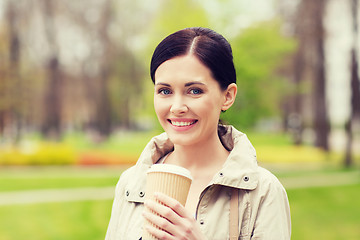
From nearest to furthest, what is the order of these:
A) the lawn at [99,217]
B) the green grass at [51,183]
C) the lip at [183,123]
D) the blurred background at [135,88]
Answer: the lip at [183,123] → the lawn at [99,217] → the blurred background at [135,88] → the green grass at [51,183]

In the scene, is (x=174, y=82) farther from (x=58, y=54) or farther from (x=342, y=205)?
(x=58, y=54)

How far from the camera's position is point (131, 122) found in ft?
183

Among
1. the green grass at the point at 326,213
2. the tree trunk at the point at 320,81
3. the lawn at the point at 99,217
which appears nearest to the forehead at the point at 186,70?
the lawn at the point at 99,217

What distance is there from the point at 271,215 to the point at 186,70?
2.47 ft

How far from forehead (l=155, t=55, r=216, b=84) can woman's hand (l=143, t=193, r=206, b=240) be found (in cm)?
56

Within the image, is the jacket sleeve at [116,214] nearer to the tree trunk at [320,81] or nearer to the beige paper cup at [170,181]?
the beige paper cup at [170,181]

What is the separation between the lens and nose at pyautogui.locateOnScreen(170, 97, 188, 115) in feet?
6.90

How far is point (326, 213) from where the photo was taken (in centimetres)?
1085

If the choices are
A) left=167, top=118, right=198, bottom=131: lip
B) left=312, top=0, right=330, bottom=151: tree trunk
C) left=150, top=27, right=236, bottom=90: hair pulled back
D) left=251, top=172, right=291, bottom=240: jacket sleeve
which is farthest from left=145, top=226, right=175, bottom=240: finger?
left=312, top=0, right=330, bottom=151: tree trunk

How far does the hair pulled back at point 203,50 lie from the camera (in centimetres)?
212

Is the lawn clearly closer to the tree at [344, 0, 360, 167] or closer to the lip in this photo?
the tree at [344, 0, 360, 167]

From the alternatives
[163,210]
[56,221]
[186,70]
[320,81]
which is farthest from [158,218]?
[320,81]

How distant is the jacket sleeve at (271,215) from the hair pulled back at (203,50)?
1.74 feet

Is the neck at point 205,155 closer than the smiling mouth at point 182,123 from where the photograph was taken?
No
